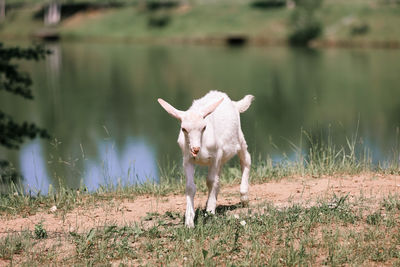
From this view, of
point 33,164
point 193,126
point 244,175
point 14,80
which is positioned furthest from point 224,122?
point 33,164

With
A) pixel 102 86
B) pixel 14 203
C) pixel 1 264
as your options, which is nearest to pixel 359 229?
pixel 1 264

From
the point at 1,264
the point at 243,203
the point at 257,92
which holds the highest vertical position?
the point at 1,264

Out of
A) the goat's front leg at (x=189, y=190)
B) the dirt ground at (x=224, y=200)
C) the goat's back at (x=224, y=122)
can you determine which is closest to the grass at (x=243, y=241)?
the goat's front leg at (x=189, y=190)

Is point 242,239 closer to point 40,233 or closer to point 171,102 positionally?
point 40,233

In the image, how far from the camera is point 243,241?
579cm

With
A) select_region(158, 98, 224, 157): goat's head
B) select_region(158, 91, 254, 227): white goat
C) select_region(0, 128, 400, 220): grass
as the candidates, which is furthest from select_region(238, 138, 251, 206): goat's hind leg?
select_region(158, 98, 224, 157): goat's head

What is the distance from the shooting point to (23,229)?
6.67 metres

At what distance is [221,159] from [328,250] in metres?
2.06

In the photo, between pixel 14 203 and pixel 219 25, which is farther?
pixel 219 25

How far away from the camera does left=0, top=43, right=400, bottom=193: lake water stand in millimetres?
15055

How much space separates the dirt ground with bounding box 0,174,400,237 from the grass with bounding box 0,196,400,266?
18.1 inches

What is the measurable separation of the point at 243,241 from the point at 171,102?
20.2 metres

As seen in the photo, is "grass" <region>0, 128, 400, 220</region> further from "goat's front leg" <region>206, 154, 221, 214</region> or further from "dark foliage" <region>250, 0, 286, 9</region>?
"dark foliage" <region>250, 0, 286, 9</region>

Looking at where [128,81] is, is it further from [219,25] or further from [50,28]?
[50,28]
